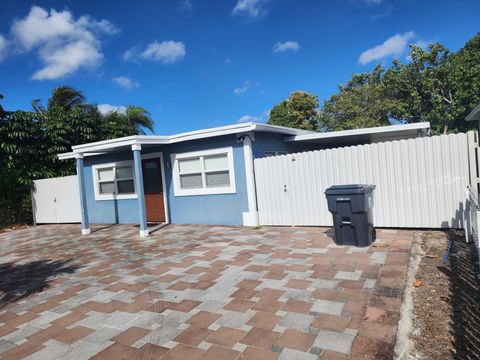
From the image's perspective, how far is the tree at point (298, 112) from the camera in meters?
30.4

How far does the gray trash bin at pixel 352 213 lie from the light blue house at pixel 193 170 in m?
3.13

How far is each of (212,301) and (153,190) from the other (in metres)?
7.54

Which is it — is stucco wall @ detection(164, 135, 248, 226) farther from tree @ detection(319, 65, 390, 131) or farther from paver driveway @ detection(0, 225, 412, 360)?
tree @ detection(319, 65, 390, 131)

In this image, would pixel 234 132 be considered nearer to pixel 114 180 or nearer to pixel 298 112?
pixel 114 180

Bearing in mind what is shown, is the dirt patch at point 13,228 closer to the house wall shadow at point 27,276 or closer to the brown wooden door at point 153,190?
the brown wooden door at point 153,190

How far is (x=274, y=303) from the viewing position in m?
3.81

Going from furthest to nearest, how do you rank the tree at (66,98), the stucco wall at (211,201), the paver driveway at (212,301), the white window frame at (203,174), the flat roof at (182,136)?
the tree at (66,98)
the white window frame at (203,174)
the stucco wall at (211,201)
the flat roof at (182,136)
the paver driveway at (212,301)

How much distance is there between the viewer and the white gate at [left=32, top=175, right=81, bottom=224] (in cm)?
1321

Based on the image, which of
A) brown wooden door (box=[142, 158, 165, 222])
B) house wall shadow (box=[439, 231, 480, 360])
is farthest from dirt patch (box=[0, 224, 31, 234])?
house wall shadow (box=[439, 231, 480, 360])

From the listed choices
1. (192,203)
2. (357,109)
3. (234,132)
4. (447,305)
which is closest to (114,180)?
(192,203)

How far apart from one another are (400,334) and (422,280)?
1.55 meters

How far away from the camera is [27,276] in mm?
5996

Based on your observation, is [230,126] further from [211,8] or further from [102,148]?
[211,8]

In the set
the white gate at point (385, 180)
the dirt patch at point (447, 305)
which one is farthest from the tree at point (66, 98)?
the dirt patch at point (447, 305)
